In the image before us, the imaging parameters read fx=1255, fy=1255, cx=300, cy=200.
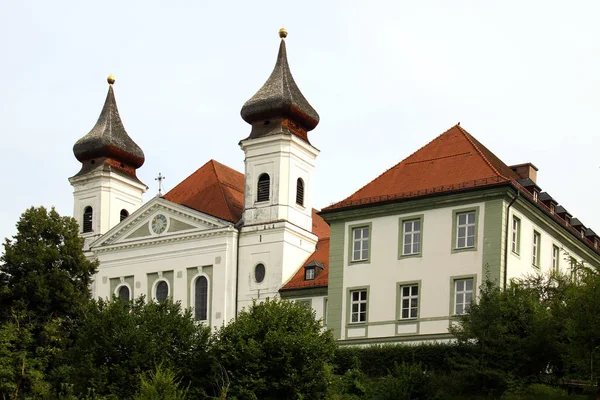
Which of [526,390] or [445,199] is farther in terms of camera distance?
[445,199]

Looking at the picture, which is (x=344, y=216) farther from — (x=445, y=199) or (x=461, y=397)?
(x=461, y=397)

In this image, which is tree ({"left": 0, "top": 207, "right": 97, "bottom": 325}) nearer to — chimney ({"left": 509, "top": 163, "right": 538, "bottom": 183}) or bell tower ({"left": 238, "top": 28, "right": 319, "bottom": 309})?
bell tower ({"left": 238, "top": 28, "right": 319, "bottom": 309})

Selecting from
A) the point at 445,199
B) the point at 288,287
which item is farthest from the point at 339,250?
the point at 288,287

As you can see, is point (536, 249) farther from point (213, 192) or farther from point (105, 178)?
point (105, 178)

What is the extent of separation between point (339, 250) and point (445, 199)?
556 centimetres

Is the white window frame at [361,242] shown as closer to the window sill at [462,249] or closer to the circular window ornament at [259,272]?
the window sill at [462,249]

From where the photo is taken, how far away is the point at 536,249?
52.8 meters

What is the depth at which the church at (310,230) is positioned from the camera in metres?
50.8

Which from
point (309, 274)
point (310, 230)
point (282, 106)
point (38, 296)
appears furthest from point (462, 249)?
point (38, 296)

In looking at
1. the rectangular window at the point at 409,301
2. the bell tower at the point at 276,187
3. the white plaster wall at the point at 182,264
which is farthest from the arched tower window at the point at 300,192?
the rectangular window at the point at 409,301

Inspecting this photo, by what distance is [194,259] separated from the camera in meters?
66.7

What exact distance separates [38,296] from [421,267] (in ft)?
58.2

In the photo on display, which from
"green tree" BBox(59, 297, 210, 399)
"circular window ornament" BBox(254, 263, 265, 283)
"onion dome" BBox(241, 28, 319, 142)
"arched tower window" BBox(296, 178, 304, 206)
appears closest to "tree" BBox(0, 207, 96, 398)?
"green tree" BBox(59, 297, 210, 399)

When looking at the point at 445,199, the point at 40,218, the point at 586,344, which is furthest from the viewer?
the point at 40,218
